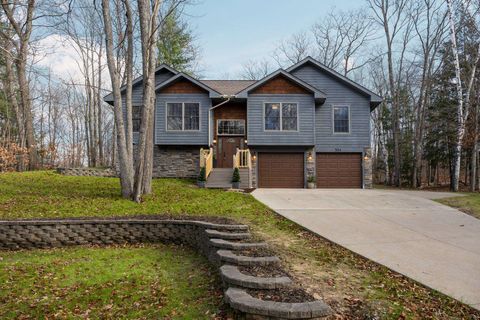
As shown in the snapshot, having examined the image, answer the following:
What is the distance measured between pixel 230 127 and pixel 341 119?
579 centimetres

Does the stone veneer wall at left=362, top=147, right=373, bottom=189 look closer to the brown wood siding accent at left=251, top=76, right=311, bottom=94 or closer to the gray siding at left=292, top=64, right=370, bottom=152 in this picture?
the gray siding at left=292, top=64, right=370, bottom=152

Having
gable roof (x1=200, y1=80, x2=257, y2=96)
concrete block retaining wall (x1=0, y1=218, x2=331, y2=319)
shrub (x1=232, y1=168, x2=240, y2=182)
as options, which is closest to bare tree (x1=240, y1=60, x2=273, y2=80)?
gable roof (x1=200, y1=80, x2=257, y2=96)

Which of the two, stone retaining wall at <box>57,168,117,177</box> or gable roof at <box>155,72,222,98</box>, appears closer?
gable roof at <box>155,72,222,98</box>

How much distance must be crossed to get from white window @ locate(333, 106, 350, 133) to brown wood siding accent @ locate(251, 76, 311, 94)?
220cm

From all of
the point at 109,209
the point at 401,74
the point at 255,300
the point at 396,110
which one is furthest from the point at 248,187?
the point at 401,74

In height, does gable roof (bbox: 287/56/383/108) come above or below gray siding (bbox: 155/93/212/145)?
above

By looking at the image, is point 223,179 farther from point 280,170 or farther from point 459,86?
point 459,86

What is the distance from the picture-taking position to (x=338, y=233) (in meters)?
6.50

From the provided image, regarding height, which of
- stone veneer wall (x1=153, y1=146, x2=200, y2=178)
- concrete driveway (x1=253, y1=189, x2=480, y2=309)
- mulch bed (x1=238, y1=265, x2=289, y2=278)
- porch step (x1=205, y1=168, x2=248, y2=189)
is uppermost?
stone veneer wall (x1=153, y1=146, x2=200, y2=178)

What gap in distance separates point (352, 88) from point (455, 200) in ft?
24.9

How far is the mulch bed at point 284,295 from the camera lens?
347 cm

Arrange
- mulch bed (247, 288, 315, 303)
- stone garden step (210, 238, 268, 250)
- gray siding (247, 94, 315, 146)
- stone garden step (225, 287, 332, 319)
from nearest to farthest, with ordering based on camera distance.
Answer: stone garden step (225, 287, 332, 319)
mulch bed (247, 288, 315, 303)
stone garden step (210, 238, 268, 250)
gray siding (247, 94, 315, 146)

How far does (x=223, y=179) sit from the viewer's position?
14.6 m

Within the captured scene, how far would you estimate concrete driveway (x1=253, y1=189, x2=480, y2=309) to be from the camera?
4.38 m
